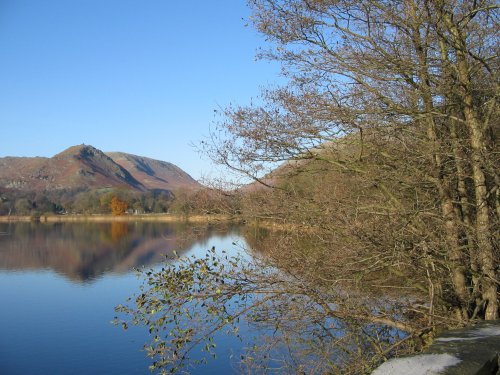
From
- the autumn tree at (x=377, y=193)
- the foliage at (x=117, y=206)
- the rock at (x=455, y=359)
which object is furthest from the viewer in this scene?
the foliage at (x=117, y=206)

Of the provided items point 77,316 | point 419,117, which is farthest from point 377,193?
point 77,316

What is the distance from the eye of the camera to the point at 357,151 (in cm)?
752

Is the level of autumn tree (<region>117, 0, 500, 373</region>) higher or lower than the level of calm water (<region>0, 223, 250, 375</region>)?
higher

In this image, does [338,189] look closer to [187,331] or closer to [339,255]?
[339,255]

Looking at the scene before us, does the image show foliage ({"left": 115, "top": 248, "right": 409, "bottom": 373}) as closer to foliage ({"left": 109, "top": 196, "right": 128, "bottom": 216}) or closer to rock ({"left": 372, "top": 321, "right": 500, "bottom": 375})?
rock ({"left": 372, "top": 321, "right": 500, "bottom": 375})

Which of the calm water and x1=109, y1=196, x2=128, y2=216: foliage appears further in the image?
x1=109, y1=196, x2=128, y2=216: foliage

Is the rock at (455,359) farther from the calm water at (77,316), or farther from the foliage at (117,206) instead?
the foliage at (117,206)

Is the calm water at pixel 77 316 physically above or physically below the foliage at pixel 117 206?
below

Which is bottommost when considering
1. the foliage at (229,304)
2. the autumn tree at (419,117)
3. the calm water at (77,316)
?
the calm water at (77,316)

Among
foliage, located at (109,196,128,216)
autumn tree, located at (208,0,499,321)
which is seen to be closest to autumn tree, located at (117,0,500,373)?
autumn tree, located at (208,0,499,321)

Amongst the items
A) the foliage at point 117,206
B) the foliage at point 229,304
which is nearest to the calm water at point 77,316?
the foliage at point 229,304

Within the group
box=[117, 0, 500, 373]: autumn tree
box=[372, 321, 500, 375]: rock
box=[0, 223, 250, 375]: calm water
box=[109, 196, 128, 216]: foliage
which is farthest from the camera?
box=[109, 196, 128, 216]: foliage

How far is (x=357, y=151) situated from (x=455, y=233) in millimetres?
1887

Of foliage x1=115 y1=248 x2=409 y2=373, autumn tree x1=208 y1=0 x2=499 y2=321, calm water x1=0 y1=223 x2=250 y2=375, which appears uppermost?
autumn tree x1=208 y1=0 x2=499 y2=321
